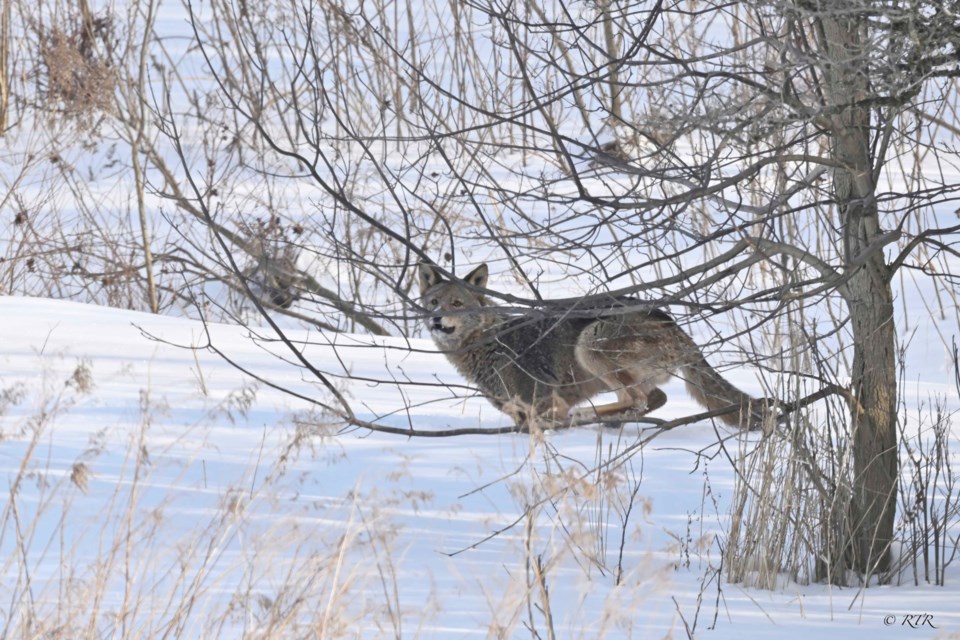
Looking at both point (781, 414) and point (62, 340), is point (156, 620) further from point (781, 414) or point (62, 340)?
point (62, 340)

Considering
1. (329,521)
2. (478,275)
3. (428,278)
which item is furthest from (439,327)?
(329,521)

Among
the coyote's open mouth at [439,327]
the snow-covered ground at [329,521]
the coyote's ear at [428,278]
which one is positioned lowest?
the snow-covered ground at [329,521]

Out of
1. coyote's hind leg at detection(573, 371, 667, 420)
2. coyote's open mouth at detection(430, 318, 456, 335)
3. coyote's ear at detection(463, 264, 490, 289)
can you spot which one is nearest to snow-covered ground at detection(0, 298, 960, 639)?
coyote's hind leg at detection(573, 371, 667, 420)

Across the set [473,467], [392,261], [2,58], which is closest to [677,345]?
[473,467]

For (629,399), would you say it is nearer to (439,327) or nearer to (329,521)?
(439,327)

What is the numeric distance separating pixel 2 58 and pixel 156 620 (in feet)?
41.6

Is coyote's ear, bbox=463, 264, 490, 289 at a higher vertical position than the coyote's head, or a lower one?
higher

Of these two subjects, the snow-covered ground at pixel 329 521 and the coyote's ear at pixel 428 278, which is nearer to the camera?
the snow-covered ground at pixel 329 521

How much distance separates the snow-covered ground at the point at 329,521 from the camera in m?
4.18

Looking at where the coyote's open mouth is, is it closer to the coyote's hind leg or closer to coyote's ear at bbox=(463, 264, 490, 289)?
coyote's ear at bbox=(463, 264, 490, 289)

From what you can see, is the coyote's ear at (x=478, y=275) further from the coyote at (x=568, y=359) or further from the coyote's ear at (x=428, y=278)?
the coyote's ear at (x=428, y=278)

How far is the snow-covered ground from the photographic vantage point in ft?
13.7

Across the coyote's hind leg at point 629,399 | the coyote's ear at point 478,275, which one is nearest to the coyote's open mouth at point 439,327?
the coyote's ear at point 478,275

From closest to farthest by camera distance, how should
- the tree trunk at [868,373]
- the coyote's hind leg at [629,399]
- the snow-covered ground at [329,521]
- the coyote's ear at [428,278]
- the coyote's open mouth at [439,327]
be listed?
the snow-covered ground at [329,521] → the tree trunk at [868,373] → the coyote's hind leg at [629,399] → the coyote's ear at [428,278] → the coyote's open mouth at [439,327]
